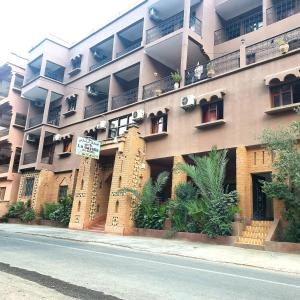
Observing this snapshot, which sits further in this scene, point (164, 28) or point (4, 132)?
point (4, 132)

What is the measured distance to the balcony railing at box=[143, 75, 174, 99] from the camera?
73.9 feet

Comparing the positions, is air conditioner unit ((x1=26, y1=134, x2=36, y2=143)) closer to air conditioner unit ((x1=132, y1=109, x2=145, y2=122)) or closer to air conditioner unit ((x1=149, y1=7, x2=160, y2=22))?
air conditioner unit ((x1=132, y1=109, x2=145, y2=122))

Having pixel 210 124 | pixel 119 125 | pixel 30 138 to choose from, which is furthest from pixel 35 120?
pixel 210 124

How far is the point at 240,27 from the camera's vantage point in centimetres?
2361

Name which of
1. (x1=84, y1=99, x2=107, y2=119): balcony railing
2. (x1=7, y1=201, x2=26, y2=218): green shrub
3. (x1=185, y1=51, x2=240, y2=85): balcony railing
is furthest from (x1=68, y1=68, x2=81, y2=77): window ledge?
(x1=185, y1=51, x2=240, y2=85): balcony railing

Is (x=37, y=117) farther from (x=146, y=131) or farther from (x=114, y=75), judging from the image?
(x=146, y=131)

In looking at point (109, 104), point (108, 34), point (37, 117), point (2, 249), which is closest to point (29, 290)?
point (2, 249)

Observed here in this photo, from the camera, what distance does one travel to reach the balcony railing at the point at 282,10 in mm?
20808

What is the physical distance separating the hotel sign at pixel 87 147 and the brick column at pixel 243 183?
859cm

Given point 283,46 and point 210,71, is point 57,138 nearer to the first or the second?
point 210,71

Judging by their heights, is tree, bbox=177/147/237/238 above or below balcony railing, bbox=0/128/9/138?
below

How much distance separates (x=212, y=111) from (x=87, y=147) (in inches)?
296

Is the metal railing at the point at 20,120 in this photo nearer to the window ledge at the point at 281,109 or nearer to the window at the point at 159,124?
the window at the point at 159,124

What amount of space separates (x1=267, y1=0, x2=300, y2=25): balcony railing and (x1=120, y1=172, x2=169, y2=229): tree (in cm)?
1114
